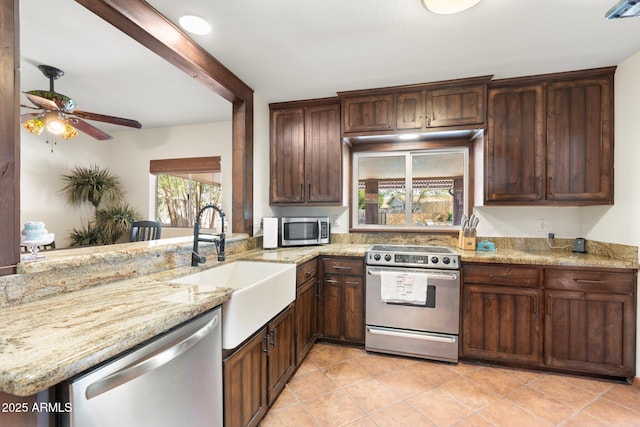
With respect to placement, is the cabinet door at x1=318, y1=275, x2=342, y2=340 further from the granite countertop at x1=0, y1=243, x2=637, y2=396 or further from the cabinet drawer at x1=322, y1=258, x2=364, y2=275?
the granite countertop at x1=0, y1=243, x2=637, y2=396

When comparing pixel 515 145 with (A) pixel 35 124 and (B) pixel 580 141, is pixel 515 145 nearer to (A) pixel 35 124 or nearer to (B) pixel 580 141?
(B) pixel 580 141

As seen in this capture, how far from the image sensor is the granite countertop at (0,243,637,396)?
679mm

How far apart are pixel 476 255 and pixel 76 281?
2746 millimetres

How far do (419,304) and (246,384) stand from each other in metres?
1.59

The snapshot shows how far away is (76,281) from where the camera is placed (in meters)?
1.35

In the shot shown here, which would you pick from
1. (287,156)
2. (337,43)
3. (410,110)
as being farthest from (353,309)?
(337,43)

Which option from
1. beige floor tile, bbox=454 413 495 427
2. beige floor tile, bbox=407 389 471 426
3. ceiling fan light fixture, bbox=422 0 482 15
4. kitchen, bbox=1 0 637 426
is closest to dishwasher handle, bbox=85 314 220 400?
beige floor tile, bbox=407 389 471 426

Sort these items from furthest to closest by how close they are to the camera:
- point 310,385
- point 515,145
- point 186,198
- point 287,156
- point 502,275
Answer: point 186,198 < point 287,156 < point 515,145 < point 502,275 < point 310,385

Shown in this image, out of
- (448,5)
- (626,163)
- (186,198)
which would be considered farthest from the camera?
(186,198)

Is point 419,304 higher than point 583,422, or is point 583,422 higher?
point 419,304

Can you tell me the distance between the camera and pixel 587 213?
2.69 m

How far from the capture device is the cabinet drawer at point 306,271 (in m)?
2.29

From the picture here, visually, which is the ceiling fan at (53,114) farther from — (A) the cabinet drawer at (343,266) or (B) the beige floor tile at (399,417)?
(B) the beige floor tile at (399,417)

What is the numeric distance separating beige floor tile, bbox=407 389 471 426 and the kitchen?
5.60 ft
